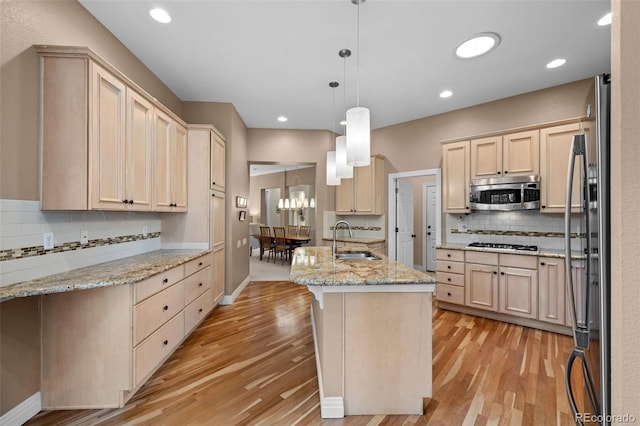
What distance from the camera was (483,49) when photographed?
2.58 meters

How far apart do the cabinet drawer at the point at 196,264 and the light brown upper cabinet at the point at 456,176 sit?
337cm

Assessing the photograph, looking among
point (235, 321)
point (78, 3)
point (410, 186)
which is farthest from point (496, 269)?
point (78, 3)

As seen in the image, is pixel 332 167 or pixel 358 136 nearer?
pixel 358 136

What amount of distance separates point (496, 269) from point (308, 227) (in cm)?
537

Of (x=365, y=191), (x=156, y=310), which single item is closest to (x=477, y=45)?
(x=365, y=191)

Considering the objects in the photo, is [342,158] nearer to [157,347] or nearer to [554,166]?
[157,347]

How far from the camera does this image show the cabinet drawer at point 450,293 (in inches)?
138

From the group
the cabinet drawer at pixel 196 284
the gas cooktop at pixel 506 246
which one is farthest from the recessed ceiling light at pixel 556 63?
the cabinet drawer at pixel 196 284

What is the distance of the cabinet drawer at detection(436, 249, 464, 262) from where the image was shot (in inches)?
138

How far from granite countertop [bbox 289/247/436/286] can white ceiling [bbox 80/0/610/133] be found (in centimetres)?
204

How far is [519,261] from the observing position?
3072 mm

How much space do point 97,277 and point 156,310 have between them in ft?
1.66

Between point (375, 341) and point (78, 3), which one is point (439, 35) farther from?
point (78, 3)

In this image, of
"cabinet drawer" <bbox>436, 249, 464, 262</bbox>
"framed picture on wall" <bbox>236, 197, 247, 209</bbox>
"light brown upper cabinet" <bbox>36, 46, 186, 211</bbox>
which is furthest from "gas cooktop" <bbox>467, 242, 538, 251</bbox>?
"light brown upper cabinet" <bbox>36, 46, 186, 211</bbox>
